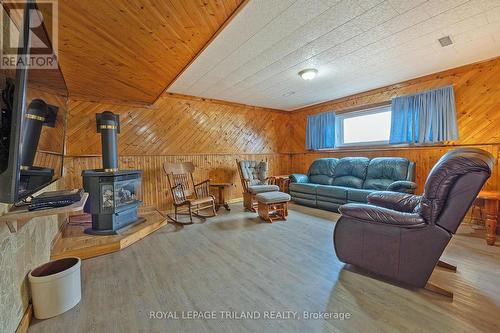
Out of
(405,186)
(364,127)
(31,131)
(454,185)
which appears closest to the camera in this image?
(31,131)

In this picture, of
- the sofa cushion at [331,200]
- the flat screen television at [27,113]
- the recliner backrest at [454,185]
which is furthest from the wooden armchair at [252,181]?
the flat screen television at [27,113]

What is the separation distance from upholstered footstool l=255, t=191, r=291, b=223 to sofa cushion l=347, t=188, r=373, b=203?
1097 mm

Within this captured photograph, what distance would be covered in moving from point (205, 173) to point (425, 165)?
4180 mm

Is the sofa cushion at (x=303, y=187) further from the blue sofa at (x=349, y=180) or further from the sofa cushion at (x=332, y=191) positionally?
the sofa cushion at (x=332, y=191)

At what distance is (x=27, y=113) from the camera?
1.21 meters

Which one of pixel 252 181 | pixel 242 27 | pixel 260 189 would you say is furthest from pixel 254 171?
pixel 242 27

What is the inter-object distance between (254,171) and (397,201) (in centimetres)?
297

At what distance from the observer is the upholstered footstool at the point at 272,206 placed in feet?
11.9

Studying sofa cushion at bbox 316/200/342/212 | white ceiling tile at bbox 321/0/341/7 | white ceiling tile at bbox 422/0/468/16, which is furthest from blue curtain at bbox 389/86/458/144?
white ceiling tile at bbox 321/0/341/7

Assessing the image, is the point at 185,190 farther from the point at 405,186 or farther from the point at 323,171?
the point at 405,186

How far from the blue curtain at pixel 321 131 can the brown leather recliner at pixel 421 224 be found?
11.4 feet

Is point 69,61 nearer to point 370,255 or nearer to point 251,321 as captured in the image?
point 251,321

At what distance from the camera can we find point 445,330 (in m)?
1.33

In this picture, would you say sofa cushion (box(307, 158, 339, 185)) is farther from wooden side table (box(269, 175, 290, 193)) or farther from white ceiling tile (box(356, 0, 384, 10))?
white ceiling tile (box(356, 0, 384, 10))
